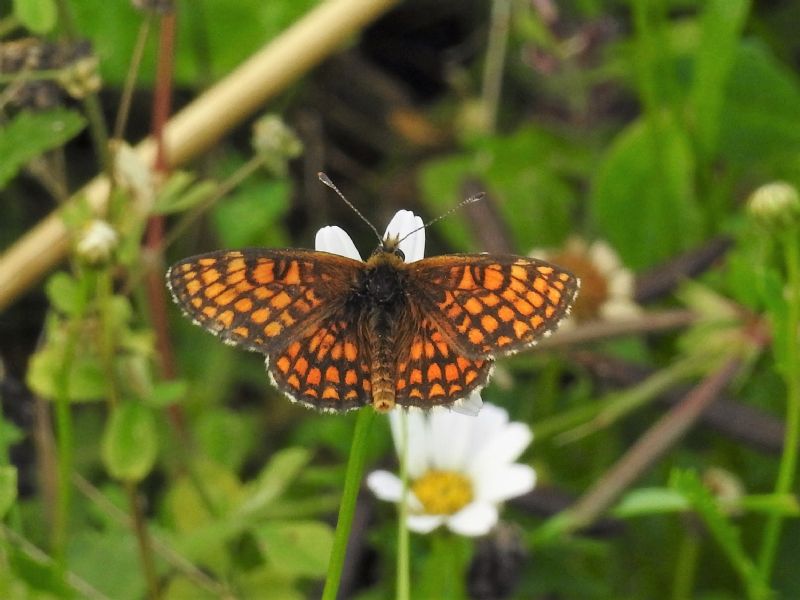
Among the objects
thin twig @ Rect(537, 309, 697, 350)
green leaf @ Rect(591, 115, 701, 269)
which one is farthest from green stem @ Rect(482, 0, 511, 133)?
thin twig @ Rect(537, 309, 697, 350)

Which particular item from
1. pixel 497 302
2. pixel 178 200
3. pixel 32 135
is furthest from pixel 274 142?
pixel 497 302

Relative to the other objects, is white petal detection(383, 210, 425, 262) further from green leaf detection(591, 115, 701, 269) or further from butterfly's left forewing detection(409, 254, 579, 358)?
green leaf detection(591, 115, 701, 269)

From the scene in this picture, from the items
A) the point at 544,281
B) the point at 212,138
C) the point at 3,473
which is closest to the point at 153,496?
the point at 212,138

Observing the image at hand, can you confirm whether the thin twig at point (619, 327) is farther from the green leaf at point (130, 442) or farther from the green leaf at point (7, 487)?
the green leaf at point (7, 487)

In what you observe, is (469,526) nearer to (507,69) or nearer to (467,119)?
(467,119)

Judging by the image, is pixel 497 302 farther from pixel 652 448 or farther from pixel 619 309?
pixel 619 309

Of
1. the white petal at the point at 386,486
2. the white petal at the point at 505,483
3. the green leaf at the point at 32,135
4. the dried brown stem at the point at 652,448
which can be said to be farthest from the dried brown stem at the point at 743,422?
the green leaf at the point at 32,135
